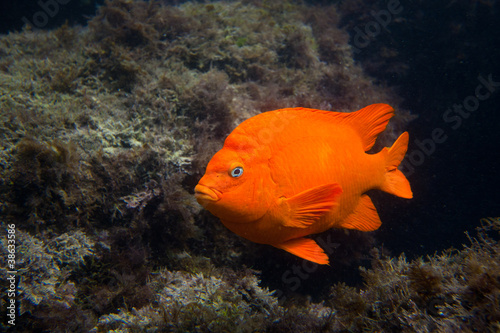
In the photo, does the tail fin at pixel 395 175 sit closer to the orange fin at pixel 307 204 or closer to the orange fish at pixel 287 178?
the orange fish at pixel 287 178

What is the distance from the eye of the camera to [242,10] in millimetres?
5266

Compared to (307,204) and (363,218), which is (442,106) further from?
(307,204)

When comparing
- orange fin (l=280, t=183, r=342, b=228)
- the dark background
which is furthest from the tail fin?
the dark background

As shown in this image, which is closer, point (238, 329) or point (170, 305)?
point (238, 329)

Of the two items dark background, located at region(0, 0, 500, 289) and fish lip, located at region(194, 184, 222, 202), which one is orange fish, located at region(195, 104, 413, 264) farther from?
dark background, located at region(0, 0, 500, 289)

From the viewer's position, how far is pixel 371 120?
2.75m

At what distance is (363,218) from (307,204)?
0.93m

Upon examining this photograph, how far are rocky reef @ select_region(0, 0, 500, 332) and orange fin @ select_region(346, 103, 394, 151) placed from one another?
103 centimetres

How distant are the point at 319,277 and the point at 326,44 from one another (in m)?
5.17

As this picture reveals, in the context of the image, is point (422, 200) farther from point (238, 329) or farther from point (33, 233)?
point (33, 233)

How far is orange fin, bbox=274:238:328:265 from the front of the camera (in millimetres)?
2286

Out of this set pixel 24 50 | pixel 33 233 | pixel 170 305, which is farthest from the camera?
pixel 24 50

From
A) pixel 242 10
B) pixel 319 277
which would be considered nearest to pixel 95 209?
pixel 319 277

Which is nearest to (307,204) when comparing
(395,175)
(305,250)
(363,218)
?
(305,250)
